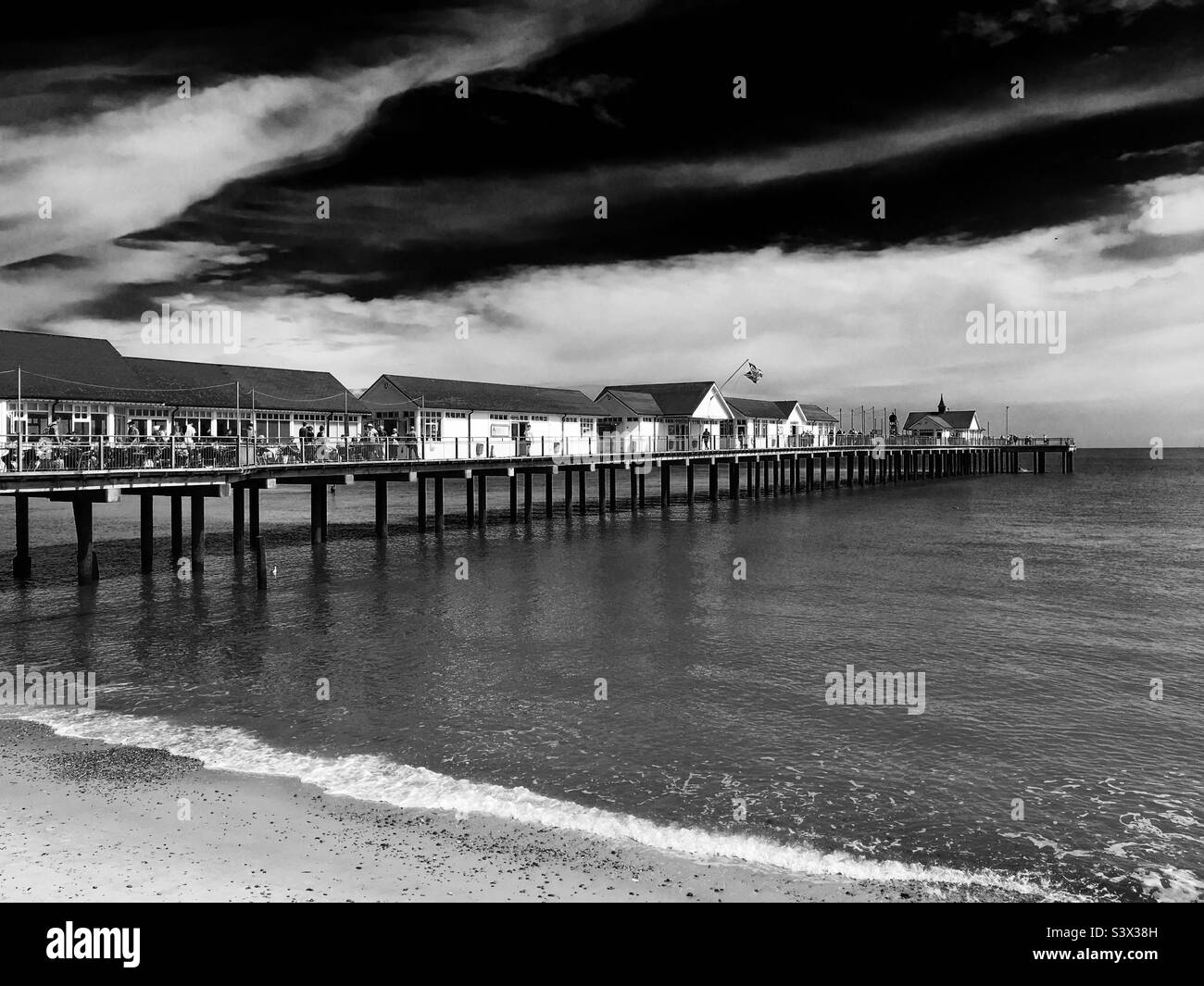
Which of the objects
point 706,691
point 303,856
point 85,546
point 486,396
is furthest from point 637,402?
point 303,856

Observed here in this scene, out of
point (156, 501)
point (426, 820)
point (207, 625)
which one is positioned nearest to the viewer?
point (426, 820)

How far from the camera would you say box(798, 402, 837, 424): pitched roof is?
91375mm

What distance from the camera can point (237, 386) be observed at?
34188 millimetres

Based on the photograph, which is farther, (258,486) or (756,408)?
(756,408)

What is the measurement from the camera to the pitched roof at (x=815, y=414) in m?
91.4

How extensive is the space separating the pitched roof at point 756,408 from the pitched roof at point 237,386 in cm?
4133

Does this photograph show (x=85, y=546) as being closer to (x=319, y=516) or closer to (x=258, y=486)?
(x=258, y=486)

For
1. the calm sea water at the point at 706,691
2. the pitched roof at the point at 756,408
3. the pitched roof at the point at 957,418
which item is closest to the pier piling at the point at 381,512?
the calm sea water at the point at 706,691

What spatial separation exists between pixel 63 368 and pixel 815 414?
76.2 m

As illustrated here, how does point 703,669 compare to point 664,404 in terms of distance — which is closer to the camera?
point 703,669
